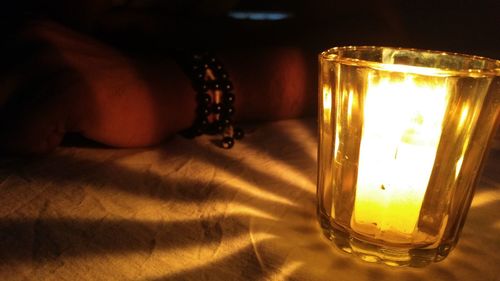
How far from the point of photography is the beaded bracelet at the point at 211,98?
66 centimetres

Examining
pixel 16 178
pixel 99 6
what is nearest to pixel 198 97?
pixel 16 178

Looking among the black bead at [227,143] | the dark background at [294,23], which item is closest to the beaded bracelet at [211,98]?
the black bead at [227,143]

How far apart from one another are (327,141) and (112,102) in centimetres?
30

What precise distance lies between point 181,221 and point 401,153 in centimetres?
21

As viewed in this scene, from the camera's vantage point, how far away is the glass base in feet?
1.20

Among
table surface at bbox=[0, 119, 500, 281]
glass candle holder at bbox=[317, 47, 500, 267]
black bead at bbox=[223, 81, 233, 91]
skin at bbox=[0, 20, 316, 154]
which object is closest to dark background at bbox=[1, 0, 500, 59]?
skin at bbox=[0, 20, 316, 154]

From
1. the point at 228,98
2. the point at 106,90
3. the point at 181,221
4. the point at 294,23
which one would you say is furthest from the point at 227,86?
the point at 294,23

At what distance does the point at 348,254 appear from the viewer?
39 cm

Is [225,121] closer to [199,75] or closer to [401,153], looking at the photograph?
[199,75]

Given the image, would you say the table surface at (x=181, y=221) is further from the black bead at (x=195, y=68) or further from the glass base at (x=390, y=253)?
the black bead at (x=195, y=68)

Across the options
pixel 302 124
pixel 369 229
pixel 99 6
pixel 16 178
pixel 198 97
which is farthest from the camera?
pixel 99 6

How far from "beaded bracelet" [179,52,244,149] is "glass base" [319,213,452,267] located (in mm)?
299

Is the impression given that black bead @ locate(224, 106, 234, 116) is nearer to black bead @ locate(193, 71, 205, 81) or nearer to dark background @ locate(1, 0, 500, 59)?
black bead @ locate(193, 71, 205, 81)

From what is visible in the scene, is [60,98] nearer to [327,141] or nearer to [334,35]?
[327,141]
